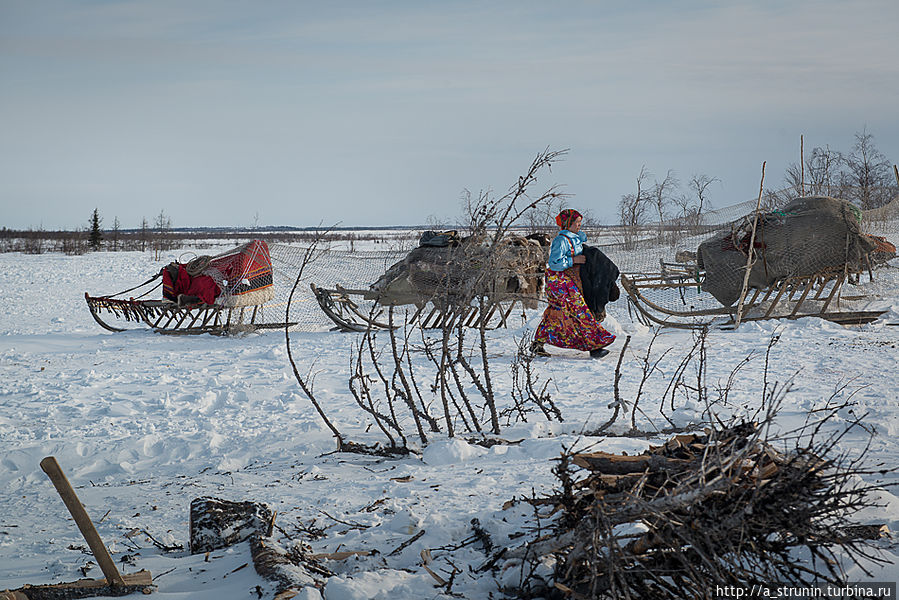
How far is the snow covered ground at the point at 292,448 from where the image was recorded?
8.21ft

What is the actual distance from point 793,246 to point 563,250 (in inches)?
144

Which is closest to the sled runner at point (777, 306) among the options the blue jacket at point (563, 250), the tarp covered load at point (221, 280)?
the blue jacket at point (563, 250)

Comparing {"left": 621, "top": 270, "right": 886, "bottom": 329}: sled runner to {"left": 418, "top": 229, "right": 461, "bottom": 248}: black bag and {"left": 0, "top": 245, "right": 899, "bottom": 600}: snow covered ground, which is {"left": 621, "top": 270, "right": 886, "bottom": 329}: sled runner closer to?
{"left": 0, "top": 245, "right": 899, "bottom": 600}: snow covered ground

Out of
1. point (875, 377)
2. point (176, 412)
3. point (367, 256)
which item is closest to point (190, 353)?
point (176, 412)

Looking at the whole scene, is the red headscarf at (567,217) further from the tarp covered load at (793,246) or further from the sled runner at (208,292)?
the sled runner at (208,292)

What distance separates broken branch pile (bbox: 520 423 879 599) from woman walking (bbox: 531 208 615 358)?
5.31m

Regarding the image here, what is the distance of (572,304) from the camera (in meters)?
7.40

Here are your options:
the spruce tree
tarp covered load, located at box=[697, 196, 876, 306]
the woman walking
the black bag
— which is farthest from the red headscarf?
the spruce tree

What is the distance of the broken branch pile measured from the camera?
67.2 inches

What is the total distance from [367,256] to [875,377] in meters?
8.68

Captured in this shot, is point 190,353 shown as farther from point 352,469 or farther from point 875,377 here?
point 875,377

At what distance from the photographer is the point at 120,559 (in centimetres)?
266

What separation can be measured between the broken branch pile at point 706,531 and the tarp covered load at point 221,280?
338 inches

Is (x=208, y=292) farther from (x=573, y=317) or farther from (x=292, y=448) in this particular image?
(x=292, y=448)
